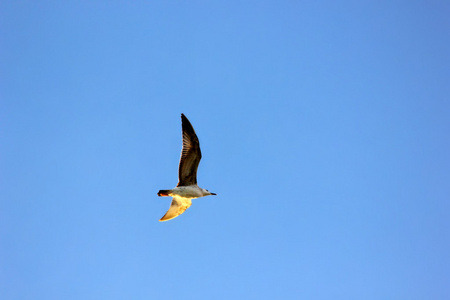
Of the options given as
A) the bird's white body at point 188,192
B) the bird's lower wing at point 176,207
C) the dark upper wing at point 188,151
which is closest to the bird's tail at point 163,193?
the bird's white body at point 188,192

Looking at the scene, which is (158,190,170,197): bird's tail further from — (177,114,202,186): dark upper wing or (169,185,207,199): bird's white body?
(177,114,202,186): dark upper wing

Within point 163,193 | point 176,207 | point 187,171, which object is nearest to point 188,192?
point 187,171

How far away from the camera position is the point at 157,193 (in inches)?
822

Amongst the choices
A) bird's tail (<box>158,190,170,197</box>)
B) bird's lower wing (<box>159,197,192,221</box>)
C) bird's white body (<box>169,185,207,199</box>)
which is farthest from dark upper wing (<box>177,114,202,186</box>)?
bird's lower wing (<box>159,197,192,221</box>)

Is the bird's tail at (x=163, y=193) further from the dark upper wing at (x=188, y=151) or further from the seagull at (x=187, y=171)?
the dark upper wing at (x=188, y=151)

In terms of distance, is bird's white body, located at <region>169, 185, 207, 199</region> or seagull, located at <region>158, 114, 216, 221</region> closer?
seagull, located at <region>158, 114, 216, 221</region>

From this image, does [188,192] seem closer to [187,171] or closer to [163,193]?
[187,171]

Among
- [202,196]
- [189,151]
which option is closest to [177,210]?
A: [202,196]

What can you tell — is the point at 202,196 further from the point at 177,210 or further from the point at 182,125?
the point at 182,125

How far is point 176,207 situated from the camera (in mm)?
23047

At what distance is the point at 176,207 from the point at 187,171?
2.45 m

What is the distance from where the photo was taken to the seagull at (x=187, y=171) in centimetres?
2111

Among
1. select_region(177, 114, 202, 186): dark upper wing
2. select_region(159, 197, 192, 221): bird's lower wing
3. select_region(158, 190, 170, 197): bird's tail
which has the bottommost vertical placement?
select_region(158, 190, 170, 197): bird's tail

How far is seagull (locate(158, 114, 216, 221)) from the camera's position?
21109 millimetres
